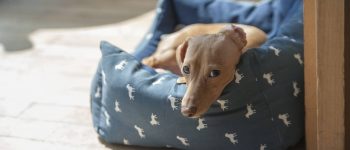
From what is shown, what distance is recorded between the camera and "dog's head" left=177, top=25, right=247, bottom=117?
1.41 m

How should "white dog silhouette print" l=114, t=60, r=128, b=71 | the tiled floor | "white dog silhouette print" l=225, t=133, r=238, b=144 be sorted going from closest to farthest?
"white dog silhouette print" l=225, t=133, r=238, b=144
"white dog silhouette print" l=114, t=60, r=128, b=71
the tiled floor

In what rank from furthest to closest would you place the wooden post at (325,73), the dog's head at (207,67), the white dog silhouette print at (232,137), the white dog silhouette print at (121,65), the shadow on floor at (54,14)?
the shadow on floor at (54,14) < the white dog silhouette print at (121,65) < the white dog silhouette print at (232,137) < the dog's head at (207,67) < the wooden post at (325,73)

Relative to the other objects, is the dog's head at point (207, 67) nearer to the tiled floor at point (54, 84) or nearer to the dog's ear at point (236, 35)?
the dog's ear at point (236, 35)

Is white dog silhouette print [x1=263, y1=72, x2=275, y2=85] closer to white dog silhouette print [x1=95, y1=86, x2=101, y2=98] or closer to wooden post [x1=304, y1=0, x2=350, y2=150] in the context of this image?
wooden post [x1=304, y1=0, x2=350, y2=150]

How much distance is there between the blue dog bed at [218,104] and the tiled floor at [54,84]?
4.0 inches

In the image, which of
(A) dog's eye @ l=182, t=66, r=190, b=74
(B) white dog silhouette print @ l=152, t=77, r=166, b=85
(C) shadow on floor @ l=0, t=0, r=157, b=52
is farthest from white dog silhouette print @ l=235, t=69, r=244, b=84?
(C) shadow on floor @ l=0, t=0, r=157, b=52

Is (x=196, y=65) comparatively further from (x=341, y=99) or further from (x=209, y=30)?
(x=209, y=30)

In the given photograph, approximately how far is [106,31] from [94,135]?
0.83m

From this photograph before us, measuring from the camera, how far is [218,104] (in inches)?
58.3

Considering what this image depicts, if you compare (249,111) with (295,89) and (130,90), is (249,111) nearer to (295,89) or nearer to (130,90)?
(295,89)

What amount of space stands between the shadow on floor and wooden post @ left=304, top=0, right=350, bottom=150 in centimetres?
127

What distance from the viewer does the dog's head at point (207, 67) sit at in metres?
1.41

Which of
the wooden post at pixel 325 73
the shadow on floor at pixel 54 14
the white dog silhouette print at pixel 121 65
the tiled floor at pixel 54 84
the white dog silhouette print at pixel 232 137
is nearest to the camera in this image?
the wooden post at pixel 325 73

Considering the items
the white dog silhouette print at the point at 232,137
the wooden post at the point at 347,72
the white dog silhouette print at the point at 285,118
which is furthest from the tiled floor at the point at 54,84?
the wooden post at the point at 347,72
